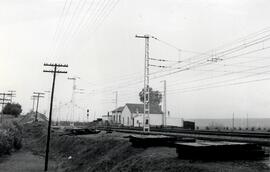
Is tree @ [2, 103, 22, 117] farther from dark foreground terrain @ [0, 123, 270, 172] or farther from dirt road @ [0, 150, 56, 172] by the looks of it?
dirt road @ [0, 150, 56, 172]

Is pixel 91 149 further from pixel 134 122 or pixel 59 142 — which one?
pixel 134 122

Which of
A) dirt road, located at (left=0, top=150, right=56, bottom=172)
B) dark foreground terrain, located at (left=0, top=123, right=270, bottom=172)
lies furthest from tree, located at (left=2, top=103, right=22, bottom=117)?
dirt road, located at (left=0, top=150, right=56, bottom=172)

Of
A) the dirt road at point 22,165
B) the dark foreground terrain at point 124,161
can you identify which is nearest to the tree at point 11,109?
the dark foreground terrain at point 124,161

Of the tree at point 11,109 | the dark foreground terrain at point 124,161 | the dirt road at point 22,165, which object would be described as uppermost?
the tree at point 11,109

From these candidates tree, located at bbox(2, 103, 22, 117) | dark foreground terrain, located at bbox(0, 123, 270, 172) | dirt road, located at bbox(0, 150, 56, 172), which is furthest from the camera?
tree, located at bbox(2, 103, 22, 117)

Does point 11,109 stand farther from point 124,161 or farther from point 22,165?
point 124,161

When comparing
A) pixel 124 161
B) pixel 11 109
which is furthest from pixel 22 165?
pixel 11 109

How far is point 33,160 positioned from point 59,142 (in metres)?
9.32

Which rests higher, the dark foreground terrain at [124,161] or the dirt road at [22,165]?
the dark foreground terrain at [124,161]

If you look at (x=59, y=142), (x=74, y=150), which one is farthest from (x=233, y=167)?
(x=59, y=142)

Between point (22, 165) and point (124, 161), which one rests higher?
point (124, 161)

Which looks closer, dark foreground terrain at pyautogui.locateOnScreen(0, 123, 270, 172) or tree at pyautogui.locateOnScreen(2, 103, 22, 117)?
dark foreground terrain at pyautogui.locateOnScreen(0, 123, 270, 172)

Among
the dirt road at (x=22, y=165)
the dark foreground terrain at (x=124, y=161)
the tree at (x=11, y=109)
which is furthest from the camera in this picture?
the tree at (x=11, y=109)

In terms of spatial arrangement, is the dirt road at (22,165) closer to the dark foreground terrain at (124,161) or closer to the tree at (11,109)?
the dark foreground terrain at (124,161)
